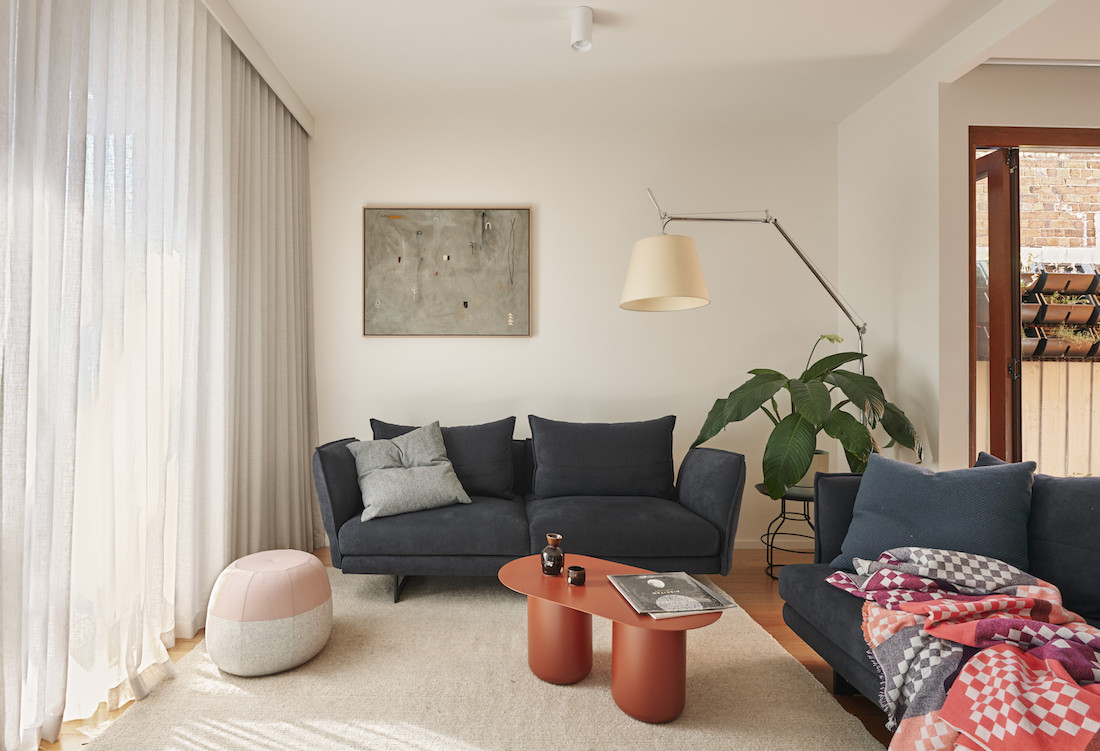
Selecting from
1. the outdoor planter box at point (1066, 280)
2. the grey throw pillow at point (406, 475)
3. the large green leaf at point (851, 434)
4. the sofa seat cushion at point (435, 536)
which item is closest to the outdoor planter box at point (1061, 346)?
the outdoor planter box at point (1066, 280)

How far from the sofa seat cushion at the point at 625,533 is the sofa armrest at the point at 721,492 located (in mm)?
57

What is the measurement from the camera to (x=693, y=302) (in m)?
3.01

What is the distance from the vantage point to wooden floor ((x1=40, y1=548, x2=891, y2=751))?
75.6 inches

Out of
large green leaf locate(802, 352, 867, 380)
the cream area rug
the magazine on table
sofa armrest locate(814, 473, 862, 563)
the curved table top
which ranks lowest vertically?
the cream area rug

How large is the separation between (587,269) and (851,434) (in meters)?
1.94

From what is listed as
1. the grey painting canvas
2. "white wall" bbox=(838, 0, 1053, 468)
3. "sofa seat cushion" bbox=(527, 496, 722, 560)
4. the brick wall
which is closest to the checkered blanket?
Result: "sofa seat cushion" bbox=(527, 496, 722, 560)

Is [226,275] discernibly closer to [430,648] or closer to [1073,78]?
[430,648]

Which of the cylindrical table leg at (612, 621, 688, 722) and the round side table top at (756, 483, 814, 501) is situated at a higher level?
the round side table top at (756, 483, 814, 501)

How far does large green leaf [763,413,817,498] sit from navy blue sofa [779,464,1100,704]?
0.84 metres

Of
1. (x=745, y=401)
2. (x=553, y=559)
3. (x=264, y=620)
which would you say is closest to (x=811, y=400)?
(x=745, y=401)

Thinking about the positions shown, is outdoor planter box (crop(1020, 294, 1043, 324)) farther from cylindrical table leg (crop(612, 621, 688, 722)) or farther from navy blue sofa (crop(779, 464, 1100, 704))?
cylindrical table leg (crop(612, 621, 688, 722))

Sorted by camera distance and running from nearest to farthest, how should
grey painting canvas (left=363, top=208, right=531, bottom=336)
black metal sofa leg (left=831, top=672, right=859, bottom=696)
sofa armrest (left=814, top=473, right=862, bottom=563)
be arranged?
black metal sofa leg (left=831, top=672, right=859, bottom=696)
sofa armrest (left=814, top=473, right=862, bottom=563)
grey painting canvas (left=363, top=208, right=531, bottom=336)

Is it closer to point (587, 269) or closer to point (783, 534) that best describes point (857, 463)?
point (783, 534)

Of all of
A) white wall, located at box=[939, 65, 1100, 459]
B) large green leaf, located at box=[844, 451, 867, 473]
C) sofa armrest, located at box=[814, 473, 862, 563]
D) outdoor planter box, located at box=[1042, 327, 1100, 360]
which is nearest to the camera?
sofa armrest, located at box=[814, 473, 862, 563]
